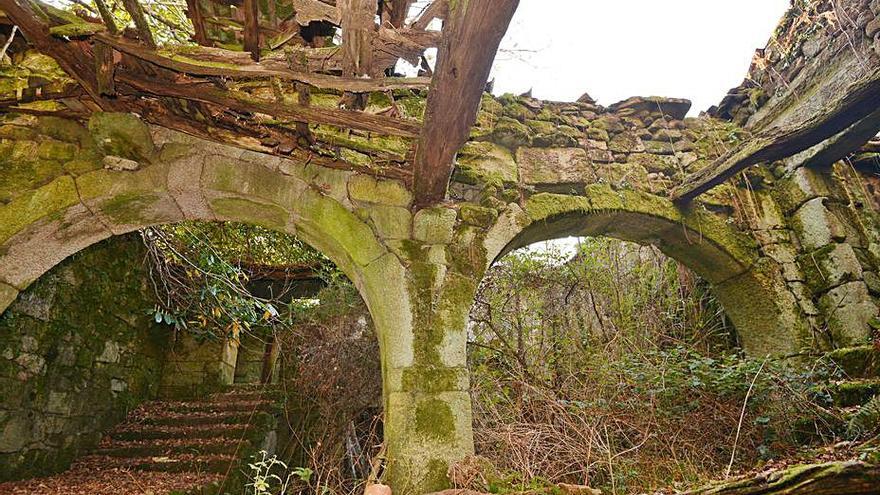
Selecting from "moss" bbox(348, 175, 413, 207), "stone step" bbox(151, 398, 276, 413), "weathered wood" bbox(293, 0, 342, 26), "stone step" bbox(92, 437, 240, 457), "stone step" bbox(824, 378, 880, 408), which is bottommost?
"stone step" bbox(92, 437, 240, 457)

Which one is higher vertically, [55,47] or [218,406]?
[55,47]

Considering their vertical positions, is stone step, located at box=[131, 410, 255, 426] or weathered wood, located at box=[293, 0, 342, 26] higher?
weathered wood, located at box=[293, 0, 342, 26]

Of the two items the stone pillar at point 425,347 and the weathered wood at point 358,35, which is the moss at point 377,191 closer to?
the stone pillar at point 425,347

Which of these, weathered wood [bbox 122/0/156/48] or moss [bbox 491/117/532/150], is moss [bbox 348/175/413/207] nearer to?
moss [bbox 491/117/532/150]

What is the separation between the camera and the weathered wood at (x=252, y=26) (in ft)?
5.33

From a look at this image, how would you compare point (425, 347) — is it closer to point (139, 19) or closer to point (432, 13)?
point (432, 13)

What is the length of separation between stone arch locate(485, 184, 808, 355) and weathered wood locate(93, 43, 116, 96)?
2.04 m

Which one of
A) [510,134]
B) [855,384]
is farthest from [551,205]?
[855,384]

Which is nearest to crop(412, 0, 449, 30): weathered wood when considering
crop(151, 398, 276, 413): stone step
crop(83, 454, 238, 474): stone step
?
crop(83, 454, 238, 474): stone step

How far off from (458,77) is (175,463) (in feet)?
12.0

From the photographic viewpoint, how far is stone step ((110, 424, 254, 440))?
155 inches

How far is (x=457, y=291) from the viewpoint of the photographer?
7.44 ft

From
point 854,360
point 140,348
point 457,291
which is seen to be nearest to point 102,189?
point 457,291

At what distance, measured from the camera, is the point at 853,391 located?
2471 millimetres
